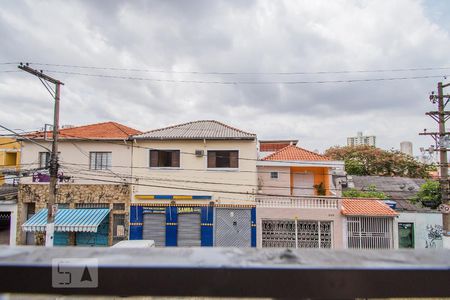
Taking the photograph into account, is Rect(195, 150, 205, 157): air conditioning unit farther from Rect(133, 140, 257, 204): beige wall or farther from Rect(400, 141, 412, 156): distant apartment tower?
Rect(400, 141, 412, 156): distant apartment tower

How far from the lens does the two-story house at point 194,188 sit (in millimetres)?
18094

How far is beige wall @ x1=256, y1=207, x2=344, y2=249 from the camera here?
696 inches

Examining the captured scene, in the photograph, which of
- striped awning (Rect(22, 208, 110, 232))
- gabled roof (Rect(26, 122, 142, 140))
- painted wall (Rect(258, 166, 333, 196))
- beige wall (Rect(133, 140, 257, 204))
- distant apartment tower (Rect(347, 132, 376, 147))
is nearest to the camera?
striped awning (Rect(22, 208, 110, 232))

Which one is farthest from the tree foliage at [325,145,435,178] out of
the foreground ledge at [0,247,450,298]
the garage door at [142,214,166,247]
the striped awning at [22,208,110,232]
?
the foreground ledge at [0,247,450,298]

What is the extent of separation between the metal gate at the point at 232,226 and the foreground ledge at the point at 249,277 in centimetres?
1758

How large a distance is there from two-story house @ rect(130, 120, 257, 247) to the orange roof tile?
5.76m

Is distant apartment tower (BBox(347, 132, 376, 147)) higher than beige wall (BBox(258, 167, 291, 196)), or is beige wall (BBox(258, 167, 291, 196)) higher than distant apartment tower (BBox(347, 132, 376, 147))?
distant apartment tower (BBox(347, 132, 376, 147))

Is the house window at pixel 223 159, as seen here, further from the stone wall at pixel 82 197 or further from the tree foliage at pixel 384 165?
the tree foliage at pixel 384 165

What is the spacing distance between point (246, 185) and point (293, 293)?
703 inches

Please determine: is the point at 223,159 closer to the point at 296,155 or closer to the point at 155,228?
the point at 296,155

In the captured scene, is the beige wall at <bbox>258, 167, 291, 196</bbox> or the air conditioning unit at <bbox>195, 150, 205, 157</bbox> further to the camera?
the beige wall at <bbox>258, 167, 291, 196</bbox>

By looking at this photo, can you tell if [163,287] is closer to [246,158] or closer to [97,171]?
[246,158]

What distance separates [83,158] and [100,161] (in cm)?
108

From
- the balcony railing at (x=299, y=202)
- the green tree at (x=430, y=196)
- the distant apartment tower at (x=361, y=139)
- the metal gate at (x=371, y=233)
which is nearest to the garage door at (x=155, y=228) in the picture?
the balcony railing at (x=299, y=202)
